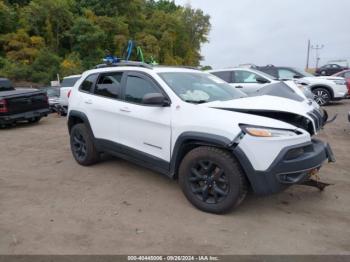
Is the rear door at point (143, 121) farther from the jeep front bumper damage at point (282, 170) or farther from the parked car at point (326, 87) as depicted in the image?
the parked car at point (326, 87)

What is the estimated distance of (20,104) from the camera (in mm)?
10516

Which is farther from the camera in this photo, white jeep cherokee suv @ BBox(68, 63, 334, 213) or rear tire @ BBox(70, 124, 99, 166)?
rear tire @ BBox(70, 124, 99, 166)

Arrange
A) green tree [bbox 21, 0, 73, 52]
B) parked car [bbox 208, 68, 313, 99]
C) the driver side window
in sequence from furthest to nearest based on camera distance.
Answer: green tree [bbox 21, 0, 73, 52] < the driver side window < parked car [bbox 208, 68, 313, 99]

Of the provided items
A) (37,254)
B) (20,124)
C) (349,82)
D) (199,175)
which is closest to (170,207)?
(199,175)

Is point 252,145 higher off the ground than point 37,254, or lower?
higher

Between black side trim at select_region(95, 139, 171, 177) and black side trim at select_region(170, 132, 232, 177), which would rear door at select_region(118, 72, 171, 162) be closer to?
black side trim at select_region(95, 139, 171, 177)

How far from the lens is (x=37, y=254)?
129 inches

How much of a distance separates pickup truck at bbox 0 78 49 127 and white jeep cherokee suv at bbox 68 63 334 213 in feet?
19.4

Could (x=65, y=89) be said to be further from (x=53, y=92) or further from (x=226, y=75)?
(x=226, y=75)

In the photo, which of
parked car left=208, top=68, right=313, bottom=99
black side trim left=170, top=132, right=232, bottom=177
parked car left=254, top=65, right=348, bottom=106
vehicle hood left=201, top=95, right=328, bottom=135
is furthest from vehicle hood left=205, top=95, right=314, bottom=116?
parked car left=254, top=65, right=348, bottom=106

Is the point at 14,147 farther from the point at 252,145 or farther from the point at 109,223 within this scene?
the point at 252,145

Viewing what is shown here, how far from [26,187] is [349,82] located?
11.8m

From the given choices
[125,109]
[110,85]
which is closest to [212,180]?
[125,109]

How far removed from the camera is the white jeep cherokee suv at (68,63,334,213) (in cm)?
367
